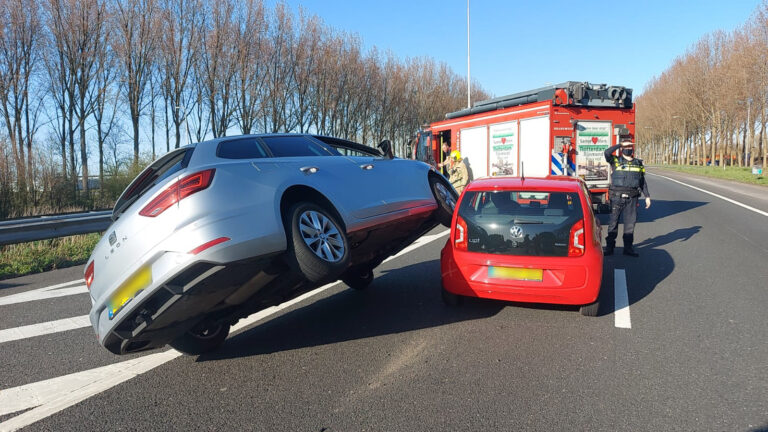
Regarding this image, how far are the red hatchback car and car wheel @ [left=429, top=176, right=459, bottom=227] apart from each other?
569 millimetres

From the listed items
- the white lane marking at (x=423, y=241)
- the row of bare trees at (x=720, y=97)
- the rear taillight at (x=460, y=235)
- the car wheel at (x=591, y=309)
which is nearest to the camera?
the car wheel at (x=591, y=309)

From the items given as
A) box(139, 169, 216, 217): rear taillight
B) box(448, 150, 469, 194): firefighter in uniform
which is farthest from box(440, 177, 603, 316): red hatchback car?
box(448, 150, 469, 194): firefighter in uniform

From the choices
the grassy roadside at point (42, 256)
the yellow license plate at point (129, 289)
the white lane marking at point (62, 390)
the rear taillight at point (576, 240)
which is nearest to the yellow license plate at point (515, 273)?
the rear taillight at point (576, 240)

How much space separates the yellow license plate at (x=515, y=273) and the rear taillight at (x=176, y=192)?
2.89 m

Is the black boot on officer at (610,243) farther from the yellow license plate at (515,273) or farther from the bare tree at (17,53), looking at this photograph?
the bare tree at (17,53)

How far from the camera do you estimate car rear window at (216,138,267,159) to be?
3900mm

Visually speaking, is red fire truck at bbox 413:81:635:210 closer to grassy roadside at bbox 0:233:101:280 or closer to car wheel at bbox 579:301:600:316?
car wheel at bbox 579:301:600:316

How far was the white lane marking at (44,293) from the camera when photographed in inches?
254

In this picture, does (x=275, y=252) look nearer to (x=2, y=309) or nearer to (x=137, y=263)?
(x=137, y=263)

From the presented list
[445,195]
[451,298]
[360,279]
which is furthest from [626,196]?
[360,279]

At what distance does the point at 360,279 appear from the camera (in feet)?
20.8

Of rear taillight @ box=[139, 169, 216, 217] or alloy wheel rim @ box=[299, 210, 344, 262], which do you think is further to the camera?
alloy wheel rim @ box=[299, 210, 344, 262]

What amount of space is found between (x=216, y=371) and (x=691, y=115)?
62887mm

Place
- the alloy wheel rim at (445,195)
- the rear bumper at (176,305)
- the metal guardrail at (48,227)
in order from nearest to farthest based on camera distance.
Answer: the rear bumper at (176,305)
the alloy wheel rim at (445,195)
the metal guardrail at (48,227)
